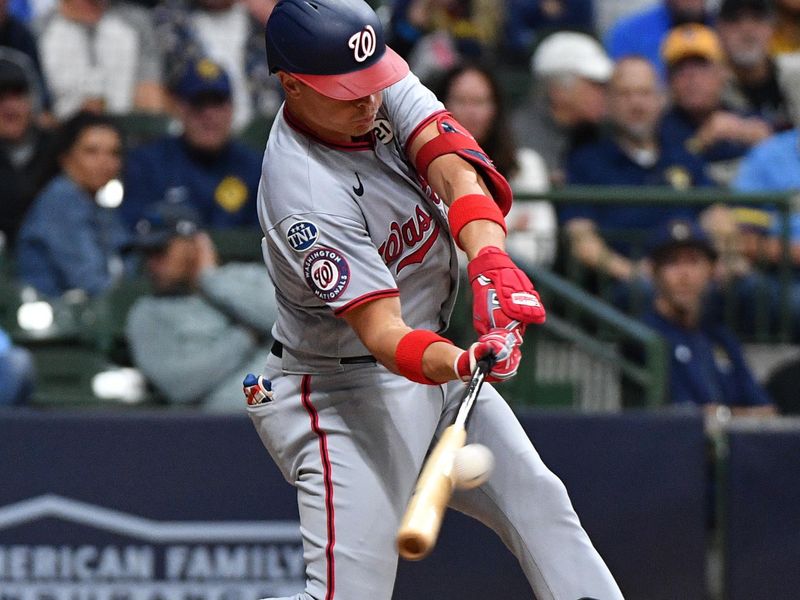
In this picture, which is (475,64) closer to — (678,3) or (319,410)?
(678,3)

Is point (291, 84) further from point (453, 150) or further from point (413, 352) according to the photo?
point (413, 352)

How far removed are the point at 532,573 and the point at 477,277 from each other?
0.87 m

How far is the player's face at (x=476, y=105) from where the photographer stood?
6918mm

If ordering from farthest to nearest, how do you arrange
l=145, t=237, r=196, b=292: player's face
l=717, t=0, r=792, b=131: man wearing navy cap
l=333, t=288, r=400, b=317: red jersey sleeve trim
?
l=717, t=0, r=792, b=131: man wearing navy cap
l=145, t=237, r=196, b=292: player's face
l=333, t=288, r=400, b=317: red jersey sleeve trim

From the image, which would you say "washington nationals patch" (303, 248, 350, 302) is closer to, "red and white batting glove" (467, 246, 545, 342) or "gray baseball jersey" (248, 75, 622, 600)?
"gray baseball jersey" (248, 75, 622, 600)

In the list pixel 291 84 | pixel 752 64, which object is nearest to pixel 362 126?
pixel 291 84

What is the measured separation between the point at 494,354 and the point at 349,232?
519mm

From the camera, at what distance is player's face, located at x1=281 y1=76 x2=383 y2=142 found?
371cm

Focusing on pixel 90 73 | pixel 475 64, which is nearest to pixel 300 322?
pixel 475 64

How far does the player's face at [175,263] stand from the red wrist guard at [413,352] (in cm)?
305

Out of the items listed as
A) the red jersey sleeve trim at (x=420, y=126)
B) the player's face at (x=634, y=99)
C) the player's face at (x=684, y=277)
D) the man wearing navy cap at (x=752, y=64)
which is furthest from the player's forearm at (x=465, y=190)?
the man wearing navy cap at (x=752, y=64)

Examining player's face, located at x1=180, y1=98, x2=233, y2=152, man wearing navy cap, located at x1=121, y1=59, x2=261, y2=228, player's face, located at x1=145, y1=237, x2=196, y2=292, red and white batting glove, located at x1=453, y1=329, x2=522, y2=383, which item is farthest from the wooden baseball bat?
player's face, located at x1=180, y1=98, x2=233, y2=152

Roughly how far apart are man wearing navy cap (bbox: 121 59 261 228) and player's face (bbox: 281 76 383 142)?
10.7 feet

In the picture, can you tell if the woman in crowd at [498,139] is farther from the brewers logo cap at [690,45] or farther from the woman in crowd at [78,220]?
the woman in crowd at [78,220]
